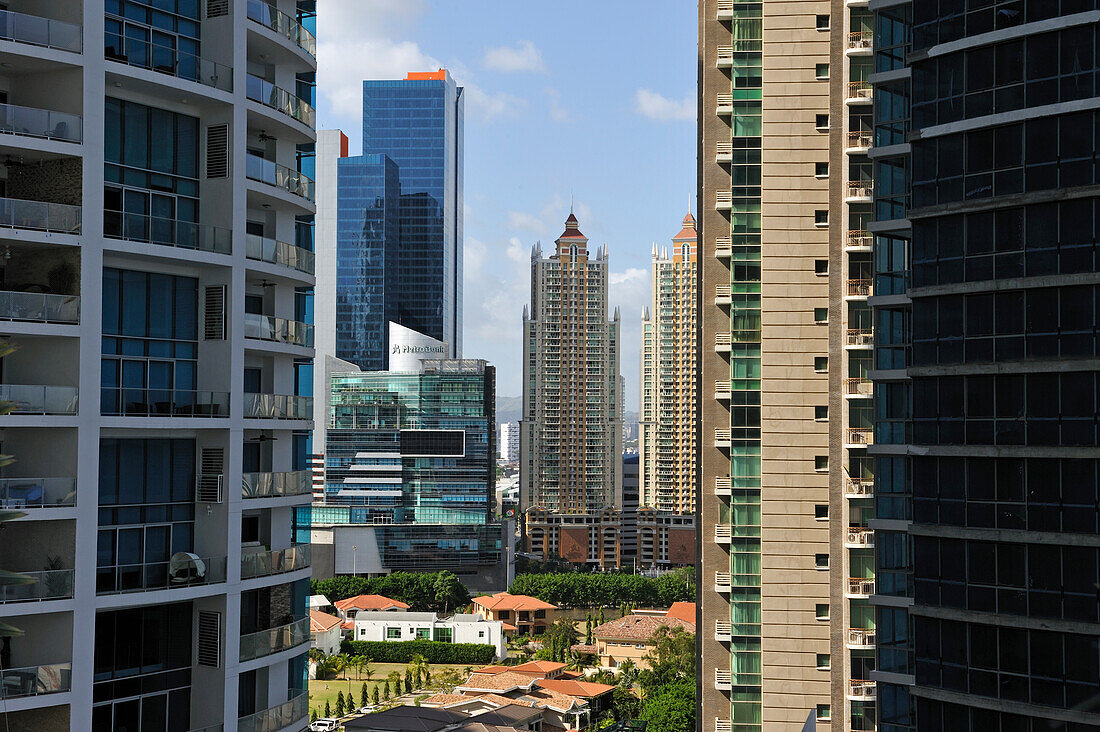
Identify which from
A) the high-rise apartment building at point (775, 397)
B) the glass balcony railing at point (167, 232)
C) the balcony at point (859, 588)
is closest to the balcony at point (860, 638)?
the balcony at point (859, 588)

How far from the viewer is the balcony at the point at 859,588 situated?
32.0 m

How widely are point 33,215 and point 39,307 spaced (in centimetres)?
180

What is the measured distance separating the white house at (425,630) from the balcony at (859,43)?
7487 cm

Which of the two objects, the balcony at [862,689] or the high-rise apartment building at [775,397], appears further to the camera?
the high-rise apartment building at [775,397]

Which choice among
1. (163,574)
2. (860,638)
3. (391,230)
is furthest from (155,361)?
(391,230)

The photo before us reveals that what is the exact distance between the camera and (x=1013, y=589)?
2172 cm

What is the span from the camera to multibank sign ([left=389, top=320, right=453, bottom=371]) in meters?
136

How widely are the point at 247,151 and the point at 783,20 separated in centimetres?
1709

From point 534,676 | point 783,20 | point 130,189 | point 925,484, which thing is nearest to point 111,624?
point 130,189

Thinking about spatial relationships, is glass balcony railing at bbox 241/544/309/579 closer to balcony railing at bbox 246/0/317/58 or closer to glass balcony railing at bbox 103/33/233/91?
glass balcony railing at bbox 103/33/233/91

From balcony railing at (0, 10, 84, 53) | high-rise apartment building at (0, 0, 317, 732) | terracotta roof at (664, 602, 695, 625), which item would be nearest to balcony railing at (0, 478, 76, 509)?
high-rise apartment building at (0, 0, 317, 732)

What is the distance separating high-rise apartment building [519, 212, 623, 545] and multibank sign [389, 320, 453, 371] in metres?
24.6

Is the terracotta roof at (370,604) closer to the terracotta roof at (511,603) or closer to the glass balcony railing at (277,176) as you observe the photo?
the terracotta roof at (511,603)

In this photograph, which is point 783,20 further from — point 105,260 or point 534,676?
point 534,676
